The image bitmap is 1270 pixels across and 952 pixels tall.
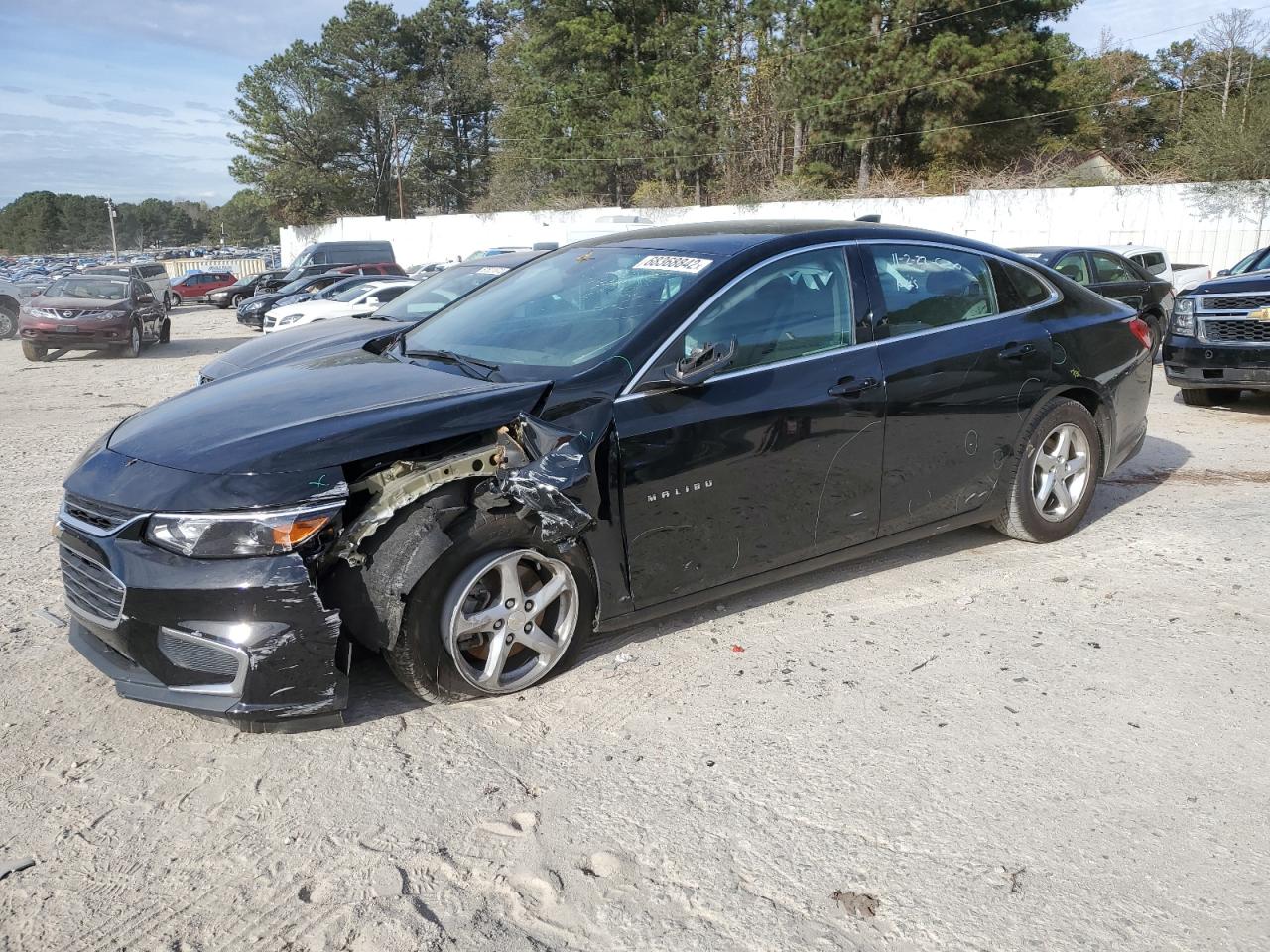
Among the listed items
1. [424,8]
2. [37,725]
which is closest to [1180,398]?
[37,725]

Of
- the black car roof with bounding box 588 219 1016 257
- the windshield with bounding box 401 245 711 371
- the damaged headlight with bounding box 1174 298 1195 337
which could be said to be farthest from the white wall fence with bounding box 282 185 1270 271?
the windshield with bounding box 401 245 711 371

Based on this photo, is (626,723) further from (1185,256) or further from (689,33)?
(689,33)

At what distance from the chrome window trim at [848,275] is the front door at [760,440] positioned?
12 millimetres

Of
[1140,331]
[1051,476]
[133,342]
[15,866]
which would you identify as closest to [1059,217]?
[133,342]

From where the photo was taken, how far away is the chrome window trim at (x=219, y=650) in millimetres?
3240

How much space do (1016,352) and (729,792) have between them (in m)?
2.94

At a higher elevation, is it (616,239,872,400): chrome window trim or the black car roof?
the black car roof

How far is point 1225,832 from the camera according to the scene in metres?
2.95

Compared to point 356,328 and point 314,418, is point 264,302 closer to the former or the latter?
point 356,328

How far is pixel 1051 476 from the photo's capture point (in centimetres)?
536

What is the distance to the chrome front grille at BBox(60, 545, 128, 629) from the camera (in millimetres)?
3363

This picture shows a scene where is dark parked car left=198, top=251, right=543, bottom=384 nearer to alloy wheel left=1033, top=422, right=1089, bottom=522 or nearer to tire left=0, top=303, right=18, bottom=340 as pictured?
alloy wheel left=1033, top=422, right=1089, bottom=522

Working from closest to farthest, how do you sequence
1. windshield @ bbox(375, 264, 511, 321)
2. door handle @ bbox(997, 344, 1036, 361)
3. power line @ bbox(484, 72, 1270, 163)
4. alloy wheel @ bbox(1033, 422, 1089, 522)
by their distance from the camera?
door handle @ bbox(997, 344, 1036, 361) → alloy wheel @ bbox(1033, 422, 1089, 522) → windshield @ bbox(375, 264, 511, 321) → power line @ bbox(484, 72, 1270, 163)

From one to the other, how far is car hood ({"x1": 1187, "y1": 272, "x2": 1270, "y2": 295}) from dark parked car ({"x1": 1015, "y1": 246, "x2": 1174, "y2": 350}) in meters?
2.74
